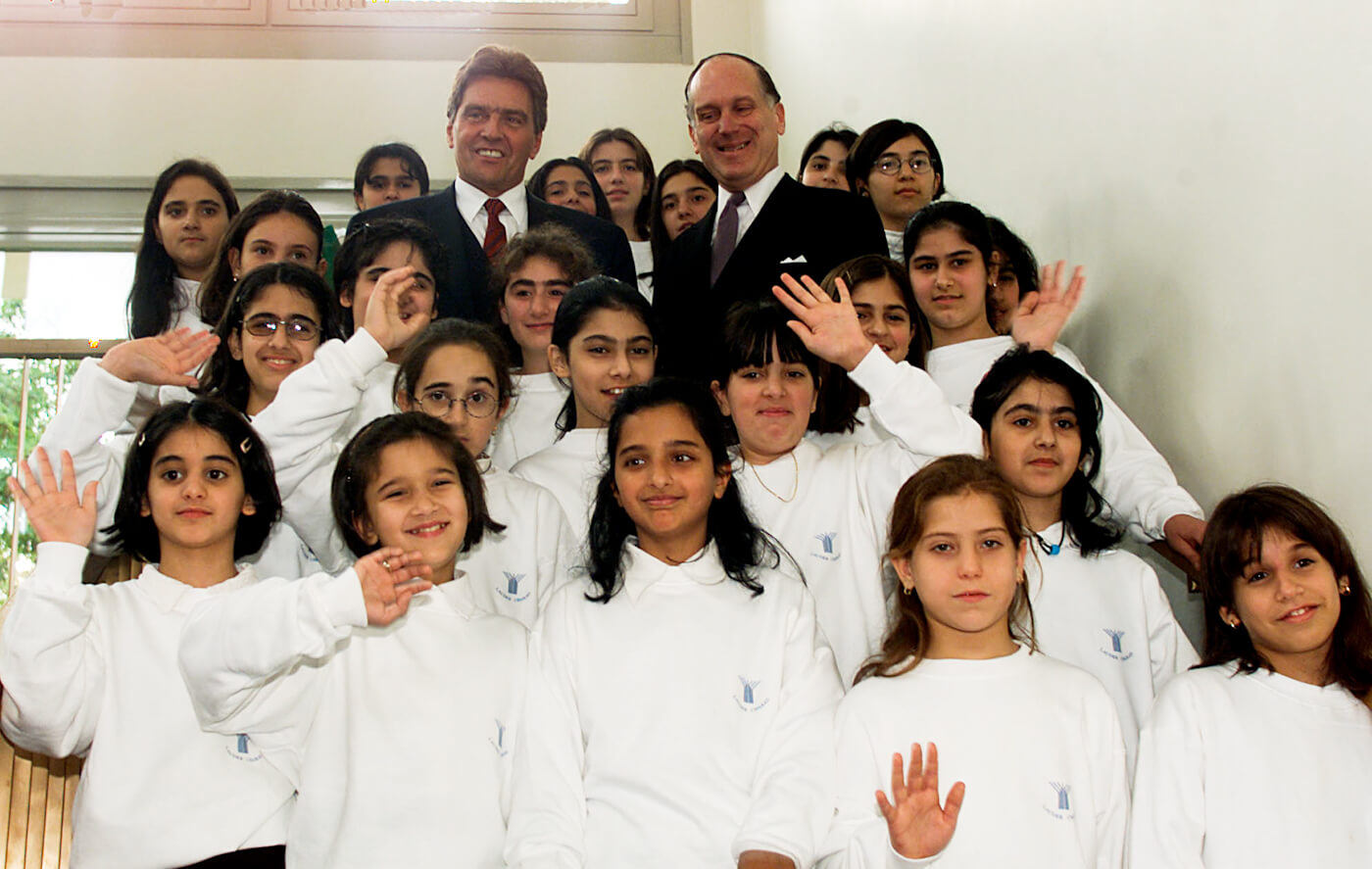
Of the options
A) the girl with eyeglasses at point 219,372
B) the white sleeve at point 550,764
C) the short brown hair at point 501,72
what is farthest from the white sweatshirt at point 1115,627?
the short brown hair at point 501,72

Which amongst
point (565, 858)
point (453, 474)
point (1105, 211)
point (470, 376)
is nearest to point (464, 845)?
point (565, 858)

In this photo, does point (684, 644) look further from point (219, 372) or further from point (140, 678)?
point (219, 372)

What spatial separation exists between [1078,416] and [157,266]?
2750 mm

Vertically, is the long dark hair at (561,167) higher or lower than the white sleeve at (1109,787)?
higher

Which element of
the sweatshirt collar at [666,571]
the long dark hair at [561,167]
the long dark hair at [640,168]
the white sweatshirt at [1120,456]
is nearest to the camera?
the sweatshirt collar at [666,571]

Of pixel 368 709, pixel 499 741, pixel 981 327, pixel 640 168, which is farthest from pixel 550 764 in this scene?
pixel 640 168

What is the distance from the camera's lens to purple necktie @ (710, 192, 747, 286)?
144 inches

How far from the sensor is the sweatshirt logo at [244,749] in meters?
2.28

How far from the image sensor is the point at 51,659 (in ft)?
7.11

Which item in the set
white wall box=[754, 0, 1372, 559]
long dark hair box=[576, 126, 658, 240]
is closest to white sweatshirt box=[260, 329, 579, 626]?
white wall box=[754, 0, 1372, 559]

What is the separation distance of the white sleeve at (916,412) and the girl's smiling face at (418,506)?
0.88m

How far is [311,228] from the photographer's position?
3645 mm

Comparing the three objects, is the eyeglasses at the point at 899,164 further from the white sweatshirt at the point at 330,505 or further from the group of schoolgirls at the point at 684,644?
the white sweatshirt at the point at 330,505

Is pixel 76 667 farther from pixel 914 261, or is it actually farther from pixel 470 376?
pixel 914 261
